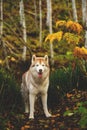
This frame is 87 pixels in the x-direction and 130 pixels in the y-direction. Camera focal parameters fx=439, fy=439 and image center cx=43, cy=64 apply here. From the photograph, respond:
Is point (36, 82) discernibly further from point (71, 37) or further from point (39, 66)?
point (71, 37)

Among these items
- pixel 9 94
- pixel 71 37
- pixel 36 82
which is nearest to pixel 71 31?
pixel 71 37

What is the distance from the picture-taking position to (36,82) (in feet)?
28.4

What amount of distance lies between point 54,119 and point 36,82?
81cm

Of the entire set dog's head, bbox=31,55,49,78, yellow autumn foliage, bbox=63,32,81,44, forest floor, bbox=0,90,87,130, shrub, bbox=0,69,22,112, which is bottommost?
forest floor, bbox=0,90,87,130

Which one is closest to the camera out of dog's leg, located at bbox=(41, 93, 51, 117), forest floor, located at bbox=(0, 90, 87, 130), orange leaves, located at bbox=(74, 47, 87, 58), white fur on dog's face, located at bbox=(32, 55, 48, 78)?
forest floor, located at bbox=(0, 90, 87, 130)

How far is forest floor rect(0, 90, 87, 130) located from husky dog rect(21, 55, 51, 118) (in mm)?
239

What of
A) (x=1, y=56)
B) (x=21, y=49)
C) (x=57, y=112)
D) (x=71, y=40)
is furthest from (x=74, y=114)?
(x=21, y=49)

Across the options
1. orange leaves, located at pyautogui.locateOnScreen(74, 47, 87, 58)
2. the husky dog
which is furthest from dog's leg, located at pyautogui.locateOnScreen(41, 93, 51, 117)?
orange leaves, located at pyautogui.locateOnScreen(74, 47, 87, 58)

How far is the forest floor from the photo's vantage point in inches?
311

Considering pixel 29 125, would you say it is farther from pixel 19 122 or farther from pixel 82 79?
pixel 82 79

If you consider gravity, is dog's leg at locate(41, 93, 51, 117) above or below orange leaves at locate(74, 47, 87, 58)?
below

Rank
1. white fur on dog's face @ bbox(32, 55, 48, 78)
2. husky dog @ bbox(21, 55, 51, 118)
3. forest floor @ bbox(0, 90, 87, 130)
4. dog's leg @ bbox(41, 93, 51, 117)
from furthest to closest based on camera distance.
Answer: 1. dog's leg @ bbox(41, 93, 51, 117)
2. husky dog @ bbox(21, 55, 51, 118)
3. white fur on dog's face @ bbox(32, 55, 48, 78)
4. forest floor @ bbox(0, 90, 87, 130)

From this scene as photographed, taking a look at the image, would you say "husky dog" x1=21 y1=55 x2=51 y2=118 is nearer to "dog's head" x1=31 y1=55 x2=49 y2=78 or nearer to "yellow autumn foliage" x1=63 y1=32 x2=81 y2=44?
"dog's head" x1=31 y1=55 x2=49 y2=78

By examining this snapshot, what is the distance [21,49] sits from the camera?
736 inches
